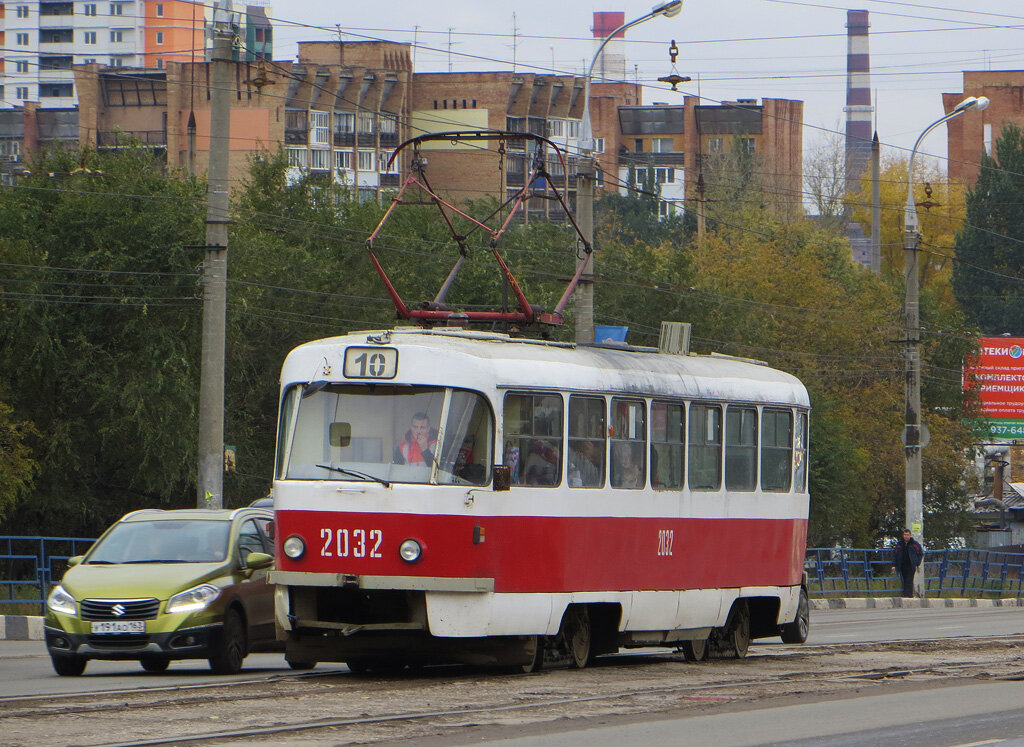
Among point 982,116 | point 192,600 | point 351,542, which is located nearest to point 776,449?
point 351,542

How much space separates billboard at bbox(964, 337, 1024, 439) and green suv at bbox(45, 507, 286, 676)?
4034cm

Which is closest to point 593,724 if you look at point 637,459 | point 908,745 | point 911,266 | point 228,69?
point 908,745

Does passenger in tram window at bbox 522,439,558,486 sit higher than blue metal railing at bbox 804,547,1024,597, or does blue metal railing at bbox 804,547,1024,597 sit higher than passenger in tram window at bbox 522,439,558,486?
passenger in tram window at bbox 522,439,558,486

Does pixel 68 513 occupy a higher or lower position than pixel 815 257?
lower

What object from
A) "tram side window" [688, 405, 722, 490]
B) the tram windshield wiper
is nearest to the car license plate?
the tram windshield wiper

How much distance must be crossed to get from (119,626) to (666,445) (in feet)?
16.4

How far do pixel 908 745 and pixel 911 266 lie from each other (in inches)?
1111

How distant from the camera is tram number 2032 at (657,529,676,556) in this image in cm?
1518

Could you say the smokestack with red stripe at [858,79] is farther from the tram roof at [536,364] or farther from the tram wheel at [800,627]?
the tram roof at [536,364]

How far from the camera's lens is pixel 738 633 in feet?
55.3

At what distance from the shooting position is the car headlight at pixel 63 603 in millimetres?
13945

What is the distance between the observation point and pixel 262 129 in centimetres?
9719

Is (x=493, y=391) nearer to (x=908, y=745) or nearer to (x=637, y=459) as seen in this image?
(x=637, y=459)

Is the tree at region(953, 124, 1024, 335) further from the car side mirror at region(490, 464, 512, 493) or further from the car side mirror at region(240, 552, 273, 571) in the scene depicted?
the car side mirror at region(490, 464, 512, 493)
